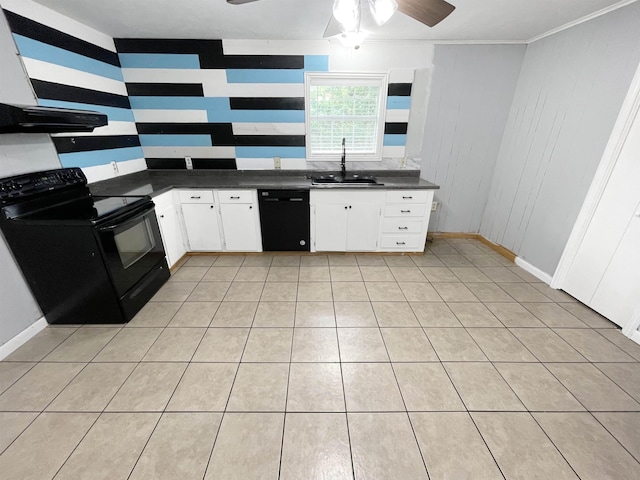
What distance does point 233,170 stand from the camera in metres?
3.36

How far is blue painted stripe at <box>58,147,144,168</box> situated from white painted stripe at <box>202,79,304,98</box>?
1093 millimetres

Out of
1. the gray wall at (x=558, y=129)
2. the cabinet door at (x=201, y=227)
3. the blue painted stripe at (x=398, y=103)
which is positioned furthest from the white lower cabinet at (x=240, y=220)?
the gray wall at (x=558, y=129)

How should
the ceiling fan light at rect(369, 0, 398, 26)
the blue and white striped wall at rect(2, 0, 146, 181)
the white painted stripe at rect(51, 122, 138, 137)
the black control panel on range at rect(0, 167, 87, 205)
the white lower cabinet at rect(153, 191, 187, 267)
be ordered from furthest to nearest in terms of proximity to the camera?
the white lower cabinet at rect(153, 191, 187, 267) < the white painted stripe at rect(51, 122, 138, 137) < the blue and white striped wall at rect(2, 0, 146, 181) < the black control panel on range at rect(0, 167, 87, 205) < the ceiling fan light at rect(369, 0, 398, 26)

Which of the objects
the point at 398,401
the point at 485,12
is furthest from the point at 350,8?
the point at 398,401

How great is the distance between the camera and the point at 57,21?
2176mm

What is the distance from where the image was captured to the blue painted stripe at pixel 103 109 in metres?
2.12

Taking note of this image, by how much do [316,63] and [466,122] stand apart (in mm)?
1938

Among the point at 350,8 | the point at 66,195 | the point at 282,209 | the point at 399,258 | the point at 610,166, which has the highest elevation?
the point at 350,8

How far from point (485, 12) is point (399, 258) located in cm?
241

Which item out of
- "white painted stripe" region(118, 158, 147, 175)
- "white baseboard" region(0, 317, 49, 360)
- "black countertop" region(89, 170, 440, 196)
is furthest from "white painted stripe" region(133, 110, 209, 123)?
"white baseboard" region(0, 317, 49, 360)

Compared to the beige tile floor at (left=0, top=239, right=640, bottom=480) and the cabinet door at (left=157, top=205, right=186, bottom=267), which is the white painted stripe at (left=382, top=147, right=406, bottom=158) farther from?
the cabinet door at (left=157, top=205, right=186, bottom=267)

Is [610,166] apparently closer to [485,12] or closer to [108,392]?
[485,12]

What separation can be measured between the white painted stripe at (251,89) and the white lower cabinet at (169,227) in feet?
4.28

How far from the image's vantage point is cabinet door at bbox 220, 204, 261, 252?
118 inches
